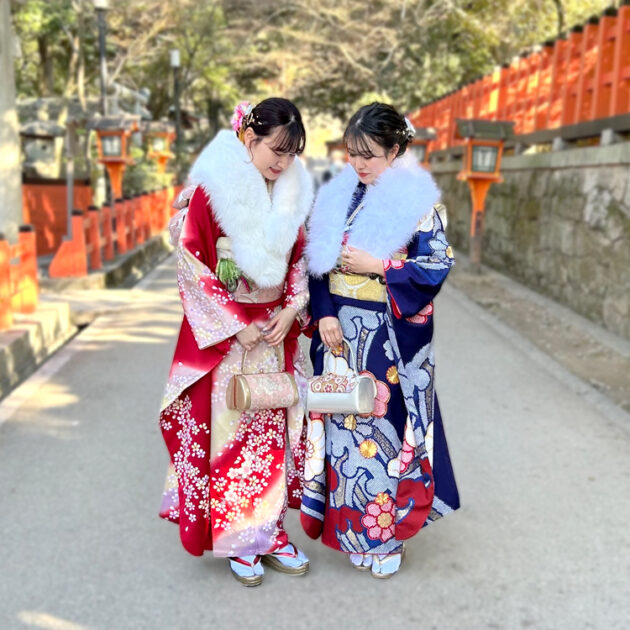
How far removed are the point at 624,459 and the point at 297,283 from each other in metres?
2.27

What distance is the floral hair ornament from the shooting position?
2645 millimetres

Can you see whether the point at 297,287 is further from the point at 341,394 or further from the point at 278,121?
the point at 278,121

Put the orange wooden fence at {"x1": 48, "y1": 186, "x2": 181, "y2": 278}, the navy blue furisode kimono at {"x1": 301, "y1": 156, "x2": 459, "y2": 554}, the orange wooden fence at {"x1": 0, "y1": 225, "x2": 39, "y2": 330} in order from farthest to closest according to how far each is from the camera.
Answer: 1. the orange wooden fence at {"x1": 48, "y1": 186, "x2": 181, "y2": 278}
2. the orange wooden fence at {"x1": 0, "y1": 225, "x2": 39, "y2": 330}
3. the navy blue furisode kimono at {"x1": 301, "y1": 156, "x2": 459, "y2": 554}

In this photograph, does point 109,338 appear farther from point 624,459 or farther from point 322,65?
point 322,65

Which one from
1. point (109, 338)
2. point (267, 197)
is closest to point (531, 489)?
point (267, 197)

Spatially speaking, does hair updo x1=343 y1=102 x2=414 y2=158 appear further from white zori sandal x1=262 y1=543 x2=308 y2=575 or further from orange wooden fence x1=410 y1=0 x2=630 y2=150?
orange wooden fence x1=410 y1=0 x2=630 y2=150

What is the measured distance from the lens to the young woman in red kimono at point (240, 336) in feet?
8.60

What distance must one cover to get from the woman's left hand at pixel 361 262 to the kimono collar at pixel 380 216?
0.02 meters

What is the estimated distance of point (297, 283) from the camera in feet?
9.12

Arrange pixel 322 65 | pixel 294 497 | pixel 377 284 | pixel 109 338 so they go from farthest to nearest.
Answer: pixel 322 65 → pixel 109 338 → pixel 294 497 → pixel 377 284

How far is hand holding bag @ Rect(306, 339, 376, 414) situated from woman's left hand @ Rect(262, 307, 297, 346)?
0.65ft

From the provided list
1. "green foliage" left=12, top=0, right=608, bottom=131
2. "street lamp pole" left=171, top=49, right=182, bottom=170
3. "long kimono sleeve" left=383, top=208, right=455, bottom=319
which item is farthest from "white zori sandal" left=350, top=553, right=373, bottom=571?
"street lamp pole" left=171, top=49, right=182, bottom=170

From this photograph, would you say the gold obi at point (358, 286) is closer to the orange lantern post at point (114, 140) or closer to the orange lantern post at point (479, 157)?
the orange lantern post at point (479, 157)

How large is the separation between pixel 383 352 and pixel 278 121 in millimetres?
881
